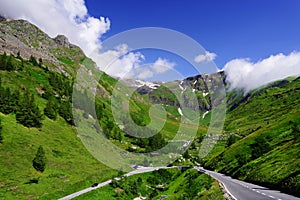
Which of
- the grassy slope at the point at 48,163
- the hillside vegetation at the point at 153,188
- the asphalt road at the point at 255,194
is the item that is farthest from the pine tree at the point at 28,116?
the asphalt road at the point at 255,194

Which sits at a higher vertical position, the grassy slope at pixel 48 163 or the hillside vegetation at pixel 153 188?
the grassy slope at pixel 48 163

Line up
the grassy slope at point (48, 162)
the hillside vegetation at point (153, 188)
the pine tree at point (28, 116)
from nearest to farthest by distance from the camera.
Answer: the hillside vegetation at point (153, 188)
the grassy slope at point (48, 162)
the pine tree at point (28, 116)

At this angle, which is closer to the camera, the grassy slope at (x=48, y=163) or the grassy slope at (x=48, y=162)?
the grassy slope at (x=48, y=163)

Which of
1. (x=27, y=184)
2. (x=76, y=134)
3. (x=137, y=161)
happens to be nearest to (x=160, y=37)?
(x=27, y=184)

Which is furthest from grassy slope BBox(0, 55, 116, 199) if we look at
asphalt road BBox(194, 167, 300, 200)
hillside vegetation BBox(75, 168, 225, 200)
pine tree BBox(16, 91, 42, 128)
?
asphalt road BBox(194, 167, 300, 200)

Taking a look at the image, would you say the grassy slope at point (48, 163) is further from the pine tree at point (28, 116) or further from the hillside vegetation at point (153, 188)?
the hillside vegetation at point (153, 188)

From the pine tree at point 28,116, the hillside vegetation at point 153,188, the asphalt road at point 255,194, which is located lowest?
the hillside vegetation at point 153,188

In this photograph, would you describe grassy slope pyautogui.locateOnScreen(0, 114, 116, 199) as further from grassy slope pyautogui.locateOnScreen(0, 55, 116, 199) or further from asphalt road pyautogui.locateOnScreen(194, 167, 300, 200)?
asphalt road pyautogui.locateOnScreen(194, 167, 300, 200)

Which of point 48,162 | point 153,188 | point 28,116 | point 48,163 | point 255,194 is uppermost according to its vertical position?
point 28,116

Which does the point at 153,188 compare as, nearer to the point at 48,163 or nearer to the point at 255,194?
the point at 48,163

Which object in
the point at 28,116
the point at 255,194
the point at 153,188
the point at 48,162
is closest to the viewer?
the point at 255,194

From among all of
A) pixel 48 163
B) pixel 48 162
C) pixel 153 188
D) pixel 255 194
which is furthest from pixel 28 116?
pixel 255 194

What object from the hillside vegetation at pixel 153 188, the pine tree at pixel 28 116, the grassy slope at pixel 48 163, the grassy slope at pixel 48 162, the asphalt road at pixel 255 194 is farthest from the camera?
the pine tree at pixel 28 116

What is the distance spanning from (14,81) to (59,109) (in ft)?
86.3
